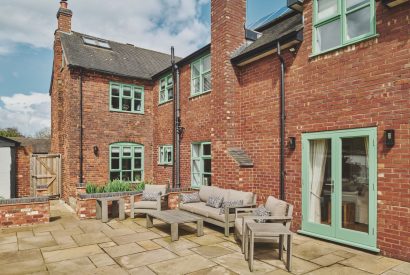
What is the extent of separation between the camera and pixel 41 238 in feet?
21.0

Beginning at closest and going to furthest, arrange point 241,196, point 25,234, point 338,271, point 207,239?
point 338,271, point 207,239, point 25,234, point 241,196

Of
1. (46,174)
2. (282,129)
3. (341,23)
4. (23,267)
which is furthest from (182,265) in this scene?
(46,174)

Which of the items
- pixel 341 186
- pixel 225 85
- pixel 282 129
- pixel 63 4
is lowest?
pixel 341 186

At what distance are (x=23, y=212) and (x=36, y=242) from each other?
5.87 feet

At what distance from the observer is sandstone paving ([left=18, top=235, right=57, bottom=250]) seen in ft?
19.1

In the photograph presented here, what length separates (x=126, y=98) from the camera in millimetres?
12555

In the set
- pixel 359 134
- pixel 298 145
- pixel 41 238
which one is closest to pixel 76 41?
pixel 41 238

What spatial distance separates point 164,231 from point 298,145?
3.72m

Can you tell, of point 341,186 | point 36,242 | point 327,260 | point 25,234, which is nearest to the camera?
point 327,260

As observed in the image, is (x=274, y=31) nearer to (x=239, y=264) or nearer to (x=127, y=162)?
(x=239, y=264)

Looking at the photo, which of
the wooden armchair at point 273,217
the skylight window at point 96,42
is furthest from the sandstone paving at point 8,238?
→ the skylight window at point 96,42

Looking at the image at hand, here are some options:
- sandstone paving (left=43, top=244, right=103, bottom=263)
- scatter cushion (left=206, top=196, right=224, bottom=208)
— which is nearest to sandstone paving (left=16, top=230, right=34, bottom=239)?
sandstone paving (left=43, top=244, right=103, bottom=263)

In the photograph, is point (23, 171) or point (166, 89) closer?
point (166, 89)

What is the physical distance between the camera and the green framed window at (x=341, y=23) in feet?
17.8
